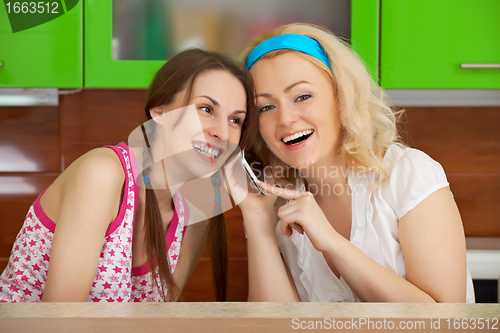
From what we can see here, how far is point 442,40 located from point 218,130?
76cm

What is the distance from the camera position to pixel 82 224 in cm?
77

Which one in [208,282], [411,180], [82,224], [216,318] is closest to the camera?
[216,318]

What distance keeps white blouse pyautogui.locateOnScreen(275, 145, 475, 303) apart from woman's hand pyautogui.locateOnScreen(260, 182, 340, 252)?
0.13 metres

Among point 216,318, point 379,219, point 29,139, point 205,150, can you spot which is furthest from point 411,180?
point 29,139

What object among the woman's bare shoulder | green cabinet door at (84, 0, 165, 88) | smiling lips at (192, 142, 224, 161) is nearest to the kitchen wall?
green cabinet door at (84, 0, 165, 88)

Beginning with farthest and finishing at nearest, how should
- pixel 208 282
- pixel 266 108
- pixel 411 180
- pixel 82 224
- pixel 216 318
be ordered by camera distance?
pixel 208 282 → pixel 266 108 → pixel 411 180 → pixel 82 224 → pixel 216 318

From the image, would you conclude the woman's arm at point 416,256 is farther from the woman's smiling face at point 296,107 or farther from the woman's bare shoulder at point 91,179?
the woman's bare shoulder at point 91,179

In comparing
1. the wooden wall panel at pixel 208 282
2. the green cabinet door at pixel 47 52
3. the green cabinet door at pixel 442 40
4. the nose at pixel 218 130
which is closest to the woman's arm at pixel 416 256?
the nose at pixel 218 130

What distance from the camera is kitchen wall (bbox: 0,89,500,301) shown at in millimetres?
1528

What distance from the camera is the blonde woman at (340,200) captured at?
828 mm

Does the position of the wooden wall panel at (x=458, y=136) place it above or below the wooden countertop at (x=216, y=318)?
below

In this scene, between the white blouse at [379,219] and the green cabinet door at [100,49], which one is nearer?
the white blouse at [379,219]

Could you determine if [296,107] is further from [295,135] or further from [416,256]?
[416,256]

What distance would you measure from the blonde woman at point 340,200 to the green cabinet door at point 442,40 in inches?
8.7
